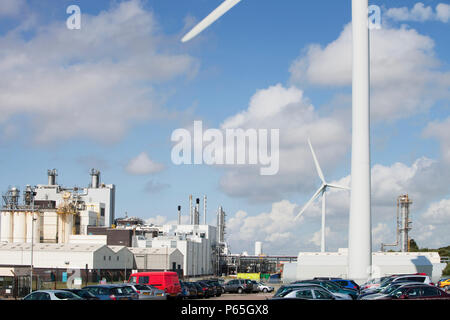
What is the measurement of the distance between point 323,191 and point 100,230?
5372 centimetres

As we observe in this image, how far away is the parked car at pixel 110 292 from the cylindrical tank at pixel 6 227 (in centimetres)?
9284

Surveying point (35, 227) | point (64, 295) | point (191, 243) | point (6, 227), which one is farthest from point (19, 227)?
point (64, 295)

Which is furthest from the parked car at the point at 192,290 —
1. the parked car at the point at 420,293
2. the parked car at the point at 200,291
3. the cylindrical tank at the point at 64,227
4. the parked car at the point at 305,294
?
the cylindrical tank at the point at 64,227

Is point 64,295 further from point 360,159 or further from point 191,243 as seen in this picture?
point 191,243

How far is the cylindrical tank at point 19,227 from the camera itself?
118500 millimetres

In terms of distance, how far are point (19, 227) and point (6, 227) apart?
8.80 feet

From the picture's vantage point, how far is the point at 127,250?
333ft

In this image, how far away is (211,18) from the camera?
4119 cm

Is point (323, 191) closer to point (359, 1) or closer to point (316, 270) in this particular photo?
point (316, 270)

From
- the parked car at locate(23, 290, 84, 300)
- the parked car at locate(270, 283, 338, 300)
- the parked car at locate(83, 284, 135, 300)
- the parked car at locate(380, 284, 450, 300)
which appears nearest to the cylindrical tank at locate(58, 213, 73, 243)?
the parked car at locate(83, 284, 135, 300)

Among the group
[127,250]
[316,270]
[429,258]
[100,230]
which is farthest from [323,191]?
[100,230]

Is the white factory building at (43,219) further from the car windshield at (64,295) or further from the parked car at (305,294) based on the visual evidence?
the parked car at (305,294)
